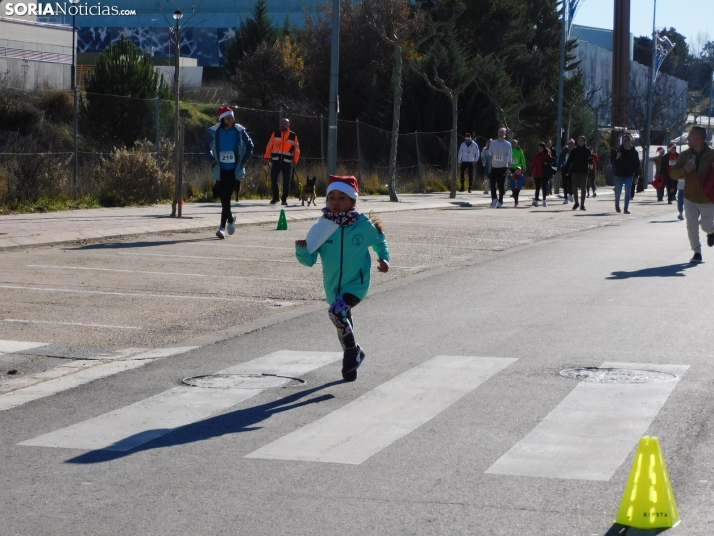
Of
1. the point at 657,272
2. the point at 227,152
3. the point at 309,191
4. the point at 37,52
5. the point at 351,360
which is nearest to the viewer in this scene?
the point at 351,360

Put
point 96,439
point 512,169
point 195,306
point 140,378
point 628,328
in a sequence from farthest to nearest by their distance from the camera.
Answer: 1. point 512,169
2. point 195,306
3. point 628,328
4. point 140,378
5. point 96,439

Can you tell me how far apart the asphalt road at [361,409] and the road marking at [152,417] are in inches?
0.9

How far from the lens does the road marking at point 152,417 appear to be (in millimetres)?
6320

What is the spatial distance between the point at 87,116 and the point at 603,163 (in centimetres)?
3311

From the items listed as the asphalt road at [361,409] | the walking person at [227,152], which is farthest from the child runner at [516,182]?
the asphalt road at [361,409]

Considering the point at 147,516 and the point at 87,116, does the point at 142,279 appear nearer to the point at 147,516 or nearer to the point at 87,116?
the point at 147,516

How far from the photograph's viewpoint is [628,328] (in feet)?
33.3

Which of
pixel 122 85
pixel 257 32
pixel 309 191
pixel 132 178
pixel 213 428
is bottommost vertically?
pixel 213 428

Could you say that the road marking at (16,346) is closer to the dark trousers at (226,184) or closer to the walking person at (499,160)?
the dark trousers at (226,184)

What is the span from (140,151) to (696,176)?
12714 millimetres

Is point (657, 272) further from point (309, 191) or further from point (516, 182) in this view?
point (516, 182)

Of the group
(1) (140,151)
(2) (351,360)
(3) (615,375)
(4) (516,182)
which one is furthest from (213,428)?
(4) (516,182)

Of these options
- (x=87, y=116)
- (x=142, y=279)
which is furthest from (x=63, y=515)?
(x=87, y=116)

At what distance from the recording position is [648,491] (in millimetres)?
4641
